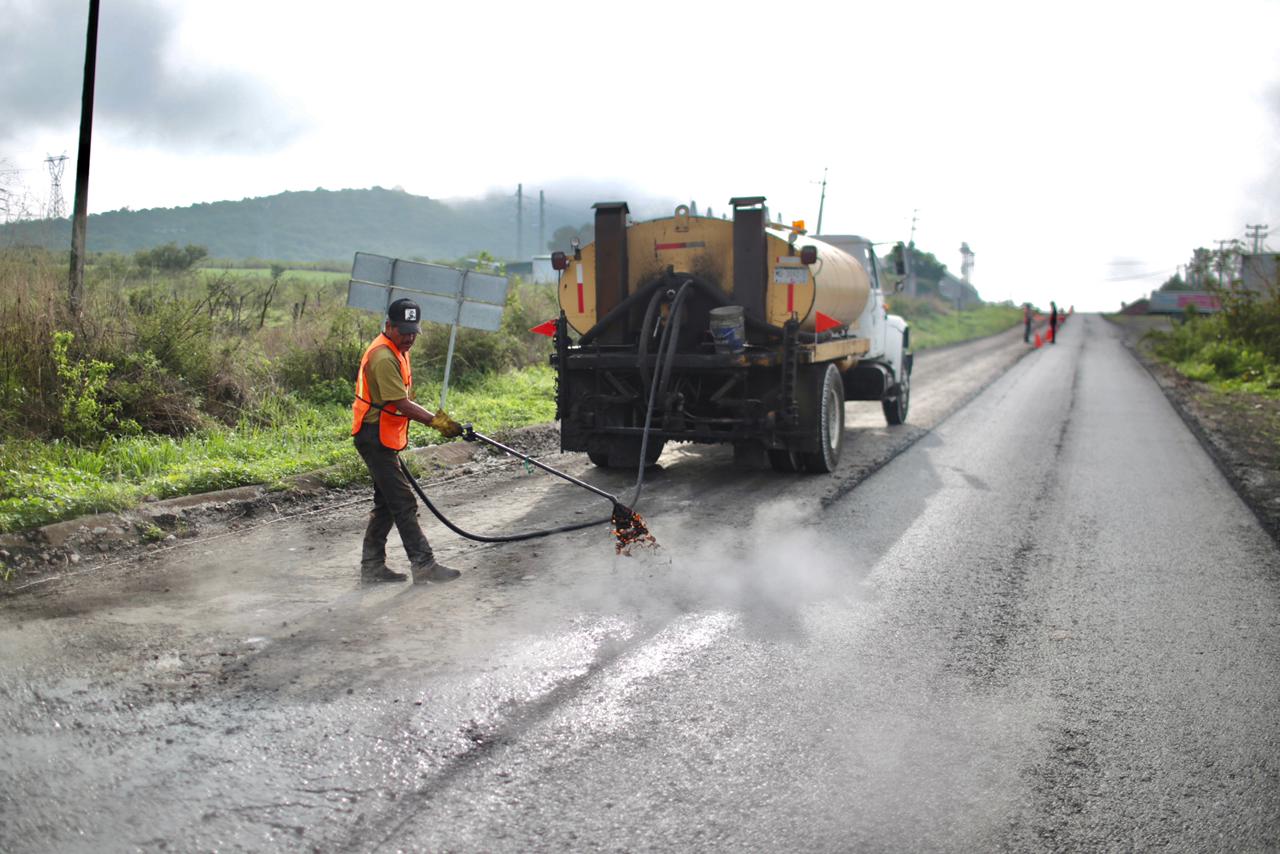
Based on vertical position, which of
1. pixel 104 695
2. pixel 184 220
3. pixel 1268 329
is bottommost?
pixel 104 695

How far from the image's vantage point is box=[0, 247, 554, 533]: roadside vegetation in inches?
294

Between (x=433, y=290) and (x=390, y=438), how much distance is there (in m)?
5.47

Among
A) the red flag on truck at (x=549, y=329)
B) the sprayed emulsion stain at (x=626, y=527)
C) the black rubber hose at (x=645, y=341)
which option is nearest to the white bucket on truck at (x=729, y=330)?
the black rubber hose at (x=645, y=341)

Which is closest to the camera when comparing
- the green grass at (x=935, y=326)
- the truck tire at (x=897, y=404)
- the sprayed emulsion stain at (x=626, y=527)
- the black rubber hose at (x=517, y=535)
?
the sprayed emulsion stain at (x=626, y=527)

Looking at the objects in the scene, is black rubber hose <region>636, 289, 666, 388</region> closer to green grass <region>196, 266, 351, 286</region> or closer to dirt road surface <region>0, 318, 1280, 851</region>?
dirt road surface <region>0, 318, 1280, 851</region>

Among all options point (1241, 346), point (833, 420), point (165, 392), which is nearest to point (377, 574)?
point (165, 392)

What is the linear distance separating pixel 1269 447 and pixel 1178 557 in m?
6.32

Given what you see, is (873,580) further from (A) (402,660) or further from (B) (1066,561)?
(A) (402,660)

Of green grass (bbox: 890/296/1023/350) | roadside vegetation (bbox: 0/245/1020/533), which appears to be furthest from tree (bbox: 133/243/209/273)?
green grass (bbox: 890/296/1023/350)

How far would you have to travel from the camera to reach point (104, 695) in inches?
155

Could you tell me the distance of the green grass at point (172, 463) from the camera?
652 centimetres

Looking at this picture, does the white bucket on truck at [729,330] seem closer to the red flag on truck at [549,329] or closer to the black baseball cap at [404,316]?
the red flag on truck at [549,329]

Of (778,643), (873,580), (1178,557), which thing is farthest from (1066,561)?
(778,643)

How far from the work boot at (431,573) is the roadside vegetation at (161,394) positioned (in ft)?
7.92
